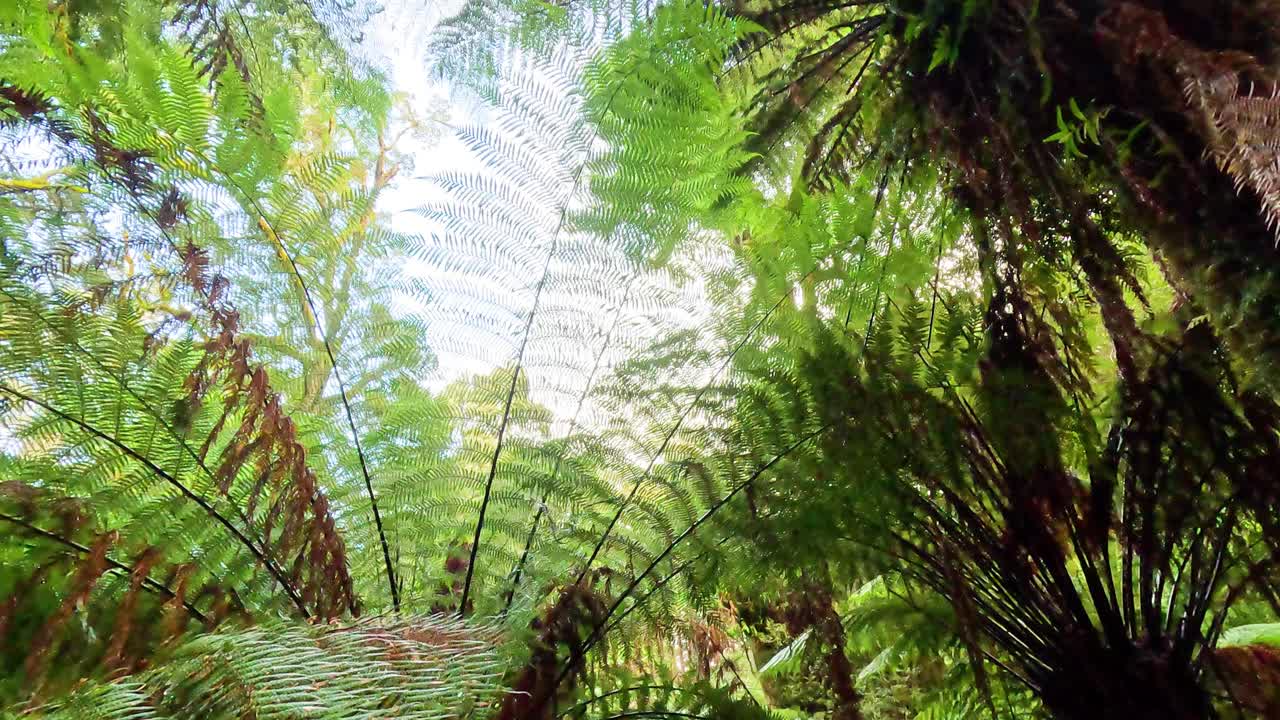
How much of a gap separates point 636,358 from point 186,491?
0.76 m

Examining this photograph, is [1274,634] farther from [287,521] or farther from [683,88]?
[287,521]

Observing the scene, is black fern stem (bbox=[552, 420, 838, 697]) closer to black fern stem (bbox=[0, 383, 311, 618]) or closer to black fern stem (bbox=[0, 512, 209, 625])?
black fern stem (bbox=[0, 383, 311, 618])

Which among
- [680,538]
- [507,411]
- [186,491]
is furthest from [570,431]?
[186,491]

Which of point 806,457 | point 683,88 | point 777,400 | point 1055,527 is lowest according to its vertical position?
point 1055,527

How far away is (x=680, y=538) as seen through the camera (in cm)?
117

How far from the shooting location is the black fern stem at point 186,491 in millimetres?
951

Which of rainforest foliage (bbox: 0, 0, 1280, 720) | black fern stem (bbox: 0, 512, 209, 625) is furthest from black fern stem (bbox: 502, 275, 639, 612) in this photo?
black fern stem (bbox: 0, 512, 209, 625)

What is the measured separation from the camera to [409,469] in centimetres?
126

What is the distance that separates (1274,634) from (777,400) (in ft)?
4.37

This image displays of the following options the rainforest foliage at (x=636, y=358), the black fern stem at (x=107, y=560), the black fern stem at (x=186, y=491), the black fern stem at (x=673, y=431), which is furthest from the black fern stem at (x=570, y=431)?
the black fern stem at (x=107, y=560)

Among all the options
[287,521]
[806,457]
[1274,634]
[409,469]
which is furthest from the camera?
[1274,634]

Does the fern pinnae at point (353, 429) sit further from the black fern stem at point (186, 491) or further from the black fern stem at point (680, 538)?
the black fern stem at point (680, 538)

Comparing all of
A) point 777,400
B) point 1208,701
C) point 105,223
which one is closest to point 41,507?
point 105,223

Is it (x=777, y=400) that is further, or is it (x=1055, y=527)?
(x=1055, y=527)
